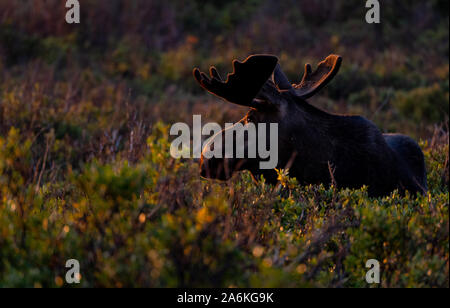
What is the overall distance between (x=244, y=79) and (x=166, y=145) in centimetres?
73

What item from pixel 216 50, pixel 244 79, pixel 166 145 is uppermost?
pixel 216 50

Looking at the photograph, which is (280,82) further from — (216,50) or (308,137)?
(216,50)

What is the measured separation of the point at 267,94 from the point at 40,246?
190 centimetres

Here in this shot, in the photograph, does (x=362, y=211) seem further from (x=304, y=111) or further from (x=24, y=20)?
(x=24, y=20)

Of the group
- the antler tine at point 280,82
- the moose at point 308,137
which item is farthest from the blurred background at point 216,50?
the moose at point 308,137

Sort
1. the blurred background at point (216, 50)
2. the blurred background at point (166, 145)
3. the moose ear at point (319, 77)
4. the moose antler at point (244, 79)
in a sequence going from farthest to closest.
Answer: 1. the blurred background at point (216, 50)
2. the moose ear at point (319, 77)
3. the moose antler at point (244, 79)
4. the blurred background at point (166, 145)

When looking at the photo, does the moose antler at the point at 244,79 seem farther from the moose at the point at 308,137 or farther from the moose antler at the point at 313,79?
the moose antler at the point at 313,79

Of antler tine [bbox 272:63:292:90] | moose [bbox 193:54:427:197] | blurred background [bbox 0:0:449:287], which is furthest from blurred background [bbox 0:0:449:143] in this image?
moose [bbox 193:54:427:197]

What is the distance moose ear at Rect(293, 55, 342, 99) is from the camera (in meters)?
4.09

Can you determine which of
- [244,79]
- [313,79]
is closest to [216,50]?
[313,79]

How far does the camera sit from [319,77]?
170 inches

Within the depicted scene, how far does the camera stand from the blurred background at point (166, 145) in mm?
2475
